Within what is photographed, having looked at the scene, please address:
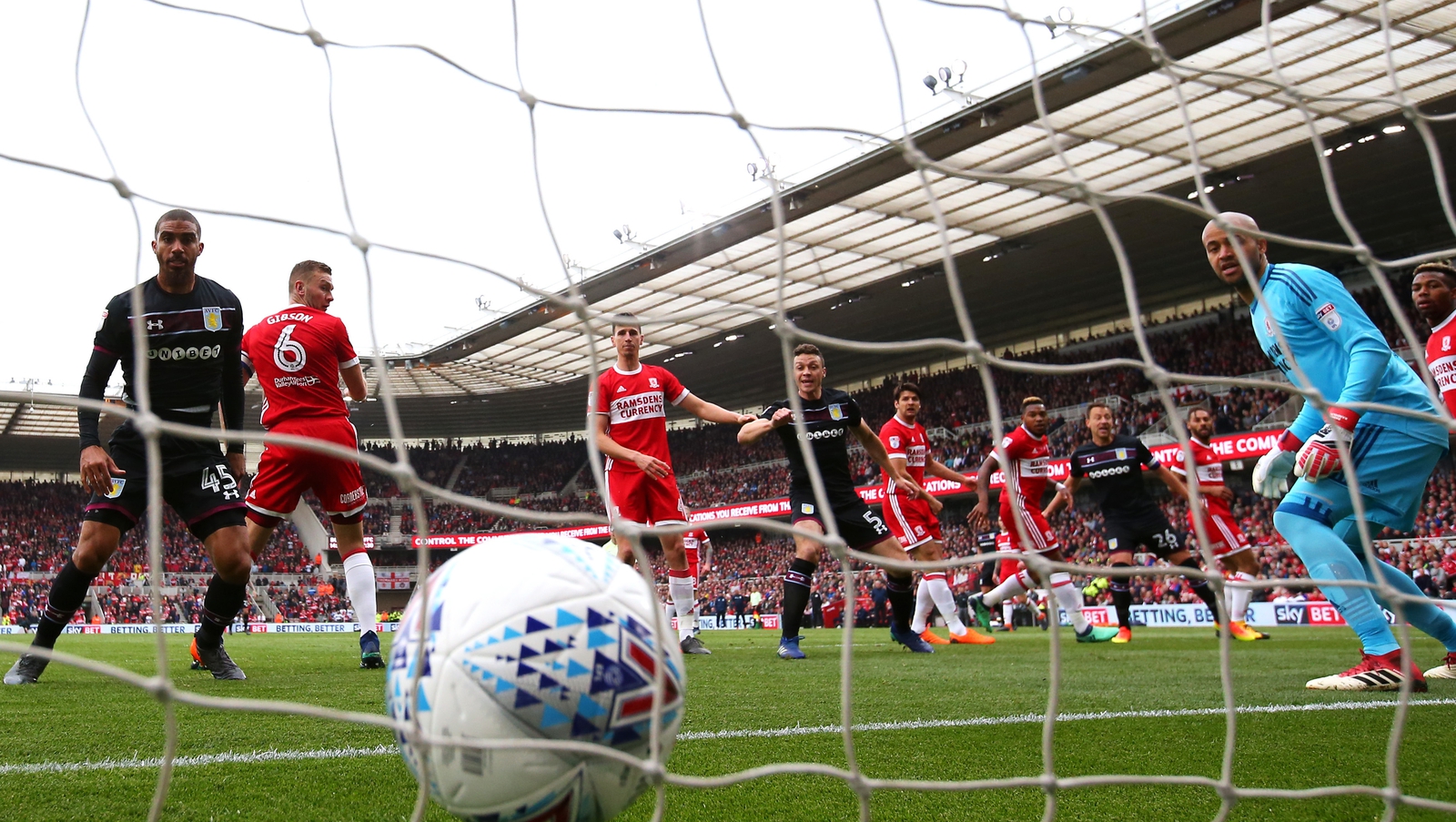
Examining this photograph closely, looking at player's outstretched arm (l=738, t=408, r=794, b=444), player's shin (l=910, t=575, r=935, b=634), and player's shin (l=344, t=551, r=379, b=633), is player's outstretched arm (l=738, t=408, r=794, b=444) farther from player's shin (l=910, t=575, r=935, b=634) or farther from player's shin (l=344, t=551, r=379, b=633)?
player's shin (l=910, t=575, r=935, b=634)

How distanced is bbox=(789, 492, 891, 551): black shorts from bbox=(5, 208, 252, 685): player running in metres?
3.32

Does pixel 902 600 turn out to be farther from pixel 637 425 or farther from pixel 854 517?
pixel 637 425

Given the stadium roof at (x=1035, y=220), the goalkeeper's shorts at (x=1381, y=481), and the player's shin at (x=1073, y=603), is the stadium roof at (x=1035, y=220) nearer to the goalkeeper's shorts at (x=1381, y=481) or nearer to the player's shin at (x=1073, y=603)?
the player's shin at (x=1073, y=603)

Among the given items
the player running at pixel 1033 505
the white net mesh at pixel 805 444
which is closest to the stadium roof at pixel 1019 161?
the player running at pixel 1033 505

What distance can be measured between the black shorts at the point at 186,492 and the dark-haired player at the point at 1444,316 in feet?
16.8

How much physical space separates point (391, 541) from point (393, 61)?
3588 cm

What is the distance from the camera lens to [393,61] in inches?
112

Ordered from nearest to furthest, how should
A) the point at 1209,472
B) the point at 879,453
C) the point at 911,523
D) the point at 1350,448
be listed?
the point at 1350,448
the point at 879,453
the point at 911,523
the point at 1209,472

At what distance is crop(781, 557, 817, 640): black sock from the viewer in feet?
21.6

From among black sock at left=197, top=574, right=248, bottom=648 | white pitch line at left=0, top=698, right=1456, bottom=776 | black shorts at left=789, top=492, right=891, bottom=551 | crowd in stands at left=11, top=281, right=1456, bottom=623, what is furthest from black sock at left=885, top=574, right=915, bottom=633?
crowd in stands at left=11, top=281, right=1456, bottom=623

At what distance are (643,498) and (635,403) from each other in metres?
0.61

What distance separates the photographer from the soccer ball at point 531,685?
165 centimetres

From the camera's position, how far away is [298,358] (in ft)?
16.0

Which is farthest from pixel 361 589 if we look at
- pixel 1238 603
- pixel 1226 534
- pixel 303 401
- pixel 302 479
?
pixel 1238 603
